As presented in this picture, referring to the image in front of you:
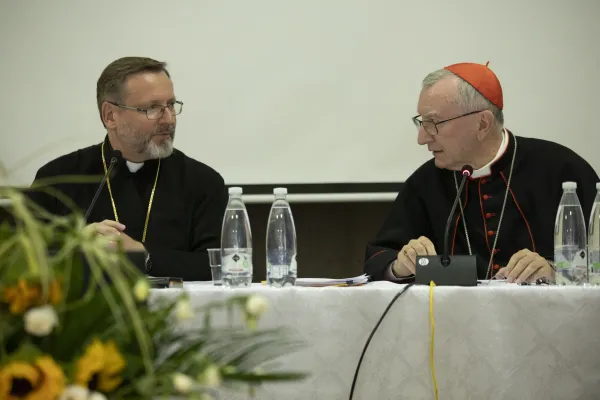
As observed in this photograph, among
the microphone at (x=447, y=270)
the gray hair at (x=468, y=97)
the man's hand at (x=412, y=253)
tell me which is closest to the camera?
the microphone at (x=447, y=270)

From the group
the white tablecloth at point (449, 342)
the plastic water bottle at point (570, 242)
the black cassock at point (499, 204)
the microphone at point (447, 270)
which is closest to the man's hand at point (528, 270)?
the plastic water bottle at point (570, 242)

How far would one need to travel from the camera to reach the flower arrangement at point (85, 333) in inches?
34.5

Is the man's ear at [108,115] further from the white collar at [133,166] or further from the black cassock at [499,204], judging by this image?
the black cassock at [499,204]

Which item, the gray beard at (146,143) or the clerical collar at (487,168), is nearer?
the clerical collar at (487,168)

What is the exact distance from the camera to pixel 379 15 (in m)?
4.53

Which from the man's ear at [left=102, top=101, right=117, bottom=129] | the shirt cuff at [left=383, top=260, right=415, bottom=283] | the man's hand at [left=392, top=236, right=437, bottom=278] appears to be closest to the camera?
the man's hand at [left=392, top=236, right=437, bottom=278]

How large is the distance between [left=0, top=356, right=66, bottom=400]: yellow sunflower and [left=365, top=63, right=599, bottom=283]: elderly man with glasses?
8.52 feet

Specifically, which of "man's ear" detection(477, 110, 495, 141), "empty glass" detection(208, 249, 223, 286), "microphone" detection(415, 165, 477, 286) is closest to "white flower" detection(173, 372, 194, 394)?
"microphone" detection(415, 165, 477, 286)

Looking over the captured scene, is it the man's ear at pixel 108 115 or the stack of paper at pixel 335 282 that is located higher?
the man's ear at pixel 108 115

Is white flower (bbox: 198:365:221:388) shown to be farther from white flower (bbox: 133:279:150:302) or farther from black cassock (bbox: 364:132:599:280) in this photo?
black cassock (bbox: 364:132:599:280)

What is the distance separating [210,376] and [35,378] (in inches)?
6.7

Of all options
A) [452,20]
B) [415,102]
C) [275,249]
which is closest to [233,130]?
[415,102]

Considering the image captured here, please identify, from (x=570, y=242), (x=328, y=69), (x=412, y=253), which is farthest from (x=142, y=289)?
(x=328, y=69)

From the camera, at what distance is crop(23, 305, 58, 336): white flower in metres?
0.88
